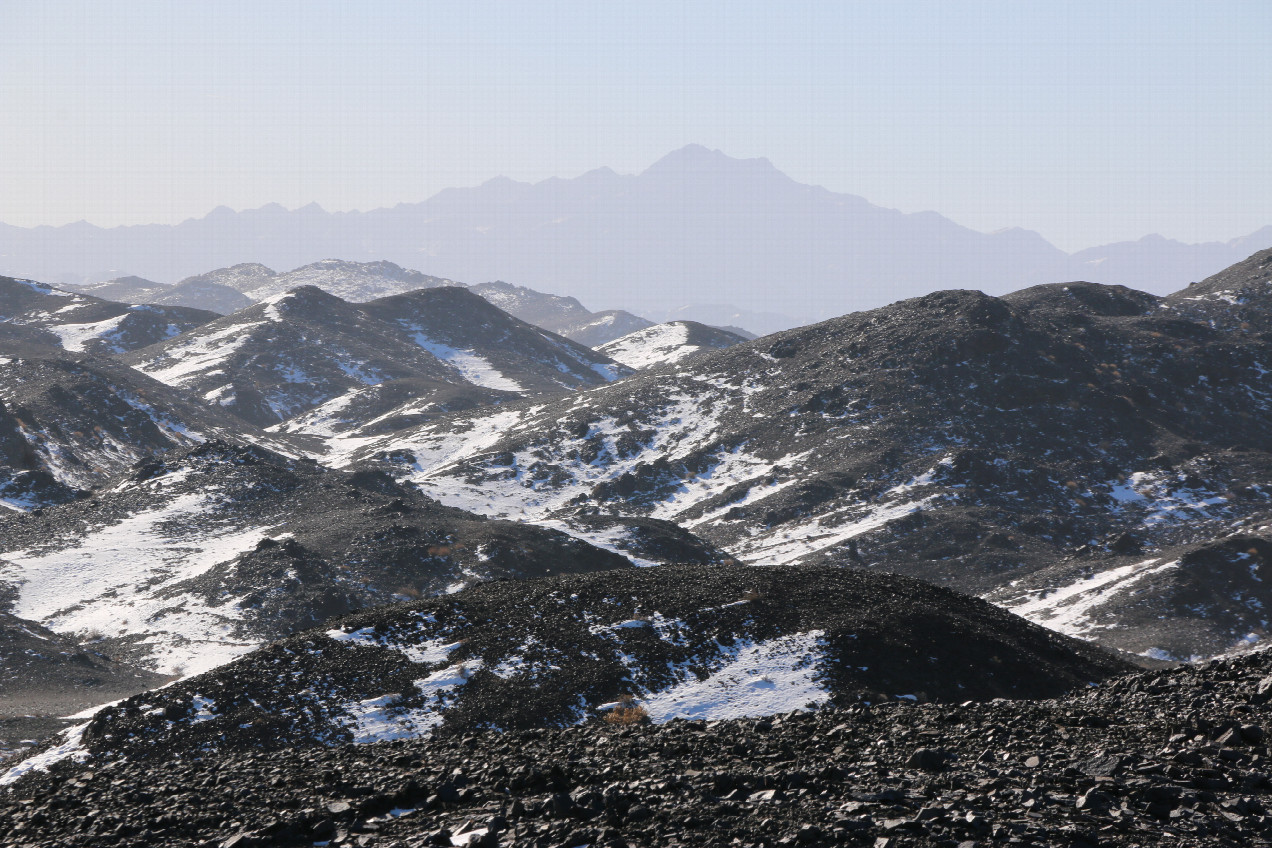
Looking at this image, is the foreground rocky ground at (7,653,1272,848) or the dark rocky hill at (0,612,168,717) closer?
the foreground rocky ground at (7,653,1272,848)

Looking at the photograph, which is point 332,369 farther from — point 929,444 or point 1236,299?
point 1236,299

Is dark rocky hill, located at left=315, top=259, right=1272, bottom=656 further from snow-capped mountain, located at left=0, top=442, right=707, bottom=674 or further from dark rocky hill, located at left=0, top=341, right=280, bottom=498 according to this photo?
dark rocky hill, located at left=0, top=341, right=280, bottom=498

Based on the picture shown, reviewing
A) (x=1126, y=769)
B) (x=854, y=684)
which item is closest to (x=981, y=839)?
(x=1126, y=769)

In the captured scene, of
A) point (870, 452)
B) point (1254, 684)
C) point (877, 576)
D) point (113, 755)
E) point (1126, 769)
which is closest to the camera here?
point (1126, 769)

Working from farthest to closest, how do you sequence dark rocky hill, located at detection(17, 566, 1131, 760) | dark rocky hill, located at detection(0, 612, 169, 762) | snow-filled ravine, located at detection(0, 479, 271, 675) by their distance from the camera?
snow-filled ravine, located at detection(0, 479, 271, 675), dark rocky hill, located at detection(0, 612, 169, 762), dark rocky hill, located at detection(17, 566, 1131, 760)

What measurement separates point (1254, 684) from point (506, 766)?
47.4 feet

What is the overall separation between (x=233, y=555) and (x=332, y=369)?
111665 millimetres

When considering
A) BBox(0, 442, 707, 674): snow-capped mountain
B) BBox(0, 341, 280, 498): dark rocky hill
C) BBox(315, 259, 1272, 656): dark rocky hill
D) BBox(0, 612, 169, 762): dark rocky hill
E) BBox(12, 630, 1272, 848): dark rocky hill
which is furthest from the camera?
BBox(0, 341, 280, 498): dark rocky hill

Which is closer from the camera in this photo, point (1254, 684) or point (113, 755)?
point (1254, 684)

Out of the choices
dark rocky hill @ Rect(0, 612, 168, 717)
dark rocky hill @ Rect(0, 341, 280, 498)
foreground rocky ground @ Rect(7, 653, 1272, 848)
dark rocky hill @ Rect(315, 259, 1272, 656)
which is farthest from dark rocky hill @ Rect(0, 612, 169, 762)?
dark rocky hill @ Rect(315, 259, 1272, 656)

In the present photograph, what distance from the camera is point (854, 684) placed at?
3338 cm

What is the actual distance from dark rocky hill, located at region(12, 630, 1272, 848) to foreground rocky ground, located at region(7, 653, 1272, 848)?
1.7 inches

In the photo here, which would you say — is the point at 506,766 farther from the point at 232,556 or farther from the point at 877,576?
the point at 232,556

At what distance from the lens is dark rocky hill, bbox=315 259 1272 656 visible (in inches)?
3386
